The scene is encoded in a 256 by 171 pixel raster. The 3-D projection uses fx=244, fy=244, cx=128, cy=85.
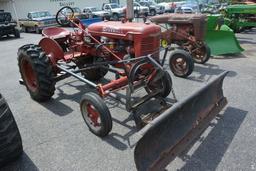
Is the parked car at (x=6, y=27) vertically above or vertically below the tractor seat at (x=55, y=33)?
below

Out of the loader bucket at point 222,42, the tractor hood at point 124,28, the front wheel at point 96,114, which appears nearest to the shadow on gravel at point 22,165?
the front wheel at point 96,114

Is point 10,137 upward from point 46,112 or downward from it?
upward

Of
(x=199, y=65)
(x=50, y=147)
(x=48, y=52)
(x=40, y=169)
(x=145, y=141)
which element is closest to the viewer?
(x=145, y=141)

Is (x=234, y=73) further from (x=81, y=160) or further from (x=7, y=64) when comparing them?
(x=7, y=64)

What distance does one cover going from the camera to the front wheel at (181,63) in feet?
16.8

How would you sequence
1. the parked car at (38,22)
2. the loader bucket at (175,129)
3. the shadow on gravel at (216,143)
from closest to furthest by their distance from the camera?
the loader bucket at (175,129)
the shadow on gravel at (216,143)
the parked car at (38,22)

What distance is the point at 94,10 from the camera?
20984mm

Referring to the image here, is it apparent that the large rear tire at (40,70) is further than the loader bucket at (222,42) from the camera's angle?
No

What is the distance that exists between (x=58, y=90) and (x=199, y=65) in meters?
3.57

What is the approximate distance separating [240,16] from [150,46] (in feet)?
27.9

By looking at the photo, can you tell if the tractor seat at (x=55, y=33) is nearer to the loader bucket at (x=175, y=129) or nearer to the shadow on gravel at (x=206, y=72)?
the shadow on gravel at (x=206, y=72)

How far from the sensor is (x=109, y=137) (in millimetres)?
3230

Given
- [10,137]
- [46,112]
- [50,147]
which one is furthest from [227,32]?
[10,137]

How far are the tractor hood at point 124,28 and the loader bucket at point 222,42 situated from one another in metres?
3.85
